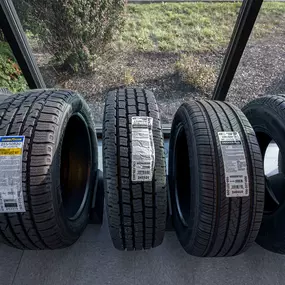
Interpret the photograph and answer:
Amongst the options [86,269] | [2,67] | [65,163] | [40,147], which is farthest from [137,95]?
[2,67]

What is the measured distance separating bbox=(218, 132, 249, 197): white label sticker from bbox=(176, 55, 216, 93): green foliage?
161 cm

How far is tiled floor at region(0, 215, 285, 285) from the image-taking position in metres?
1.65

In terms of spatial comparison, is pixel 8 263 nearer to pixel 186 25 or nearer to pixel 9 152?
pixel 9 152

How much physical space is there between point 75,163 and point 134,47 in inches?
57.2

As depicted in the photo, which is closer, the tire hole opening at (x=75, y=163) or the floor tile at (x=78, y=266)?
the floor tile at (x=78, y=266)

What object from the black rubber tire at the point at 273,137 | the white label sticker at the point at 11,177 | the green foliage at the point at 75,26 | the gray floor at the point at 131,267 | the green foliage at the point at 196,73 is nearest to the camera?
the white label sticker at the point at 11,177

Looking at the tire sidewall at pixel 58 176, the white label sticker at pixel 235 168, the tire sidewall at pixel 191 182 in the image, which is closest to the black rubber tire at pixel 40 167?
the tire sidewall at pixel 58 176

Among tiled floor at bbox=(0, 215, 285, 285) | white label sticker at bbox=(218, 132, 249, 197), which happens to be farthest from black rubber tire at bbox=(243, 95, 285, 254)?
white label sticker at bbox=(218, 132, 249, 197)

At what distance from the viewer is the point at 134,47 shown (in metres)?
2.92

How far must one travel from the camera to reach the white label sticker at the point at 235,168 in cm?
133

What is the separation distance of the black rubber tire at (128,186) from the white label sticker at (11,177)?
0.38 metres

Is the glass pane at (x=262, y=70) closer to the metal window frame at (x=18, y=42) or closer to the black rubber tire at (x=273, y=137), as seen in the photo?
the black rubber tire at (x=273, y=137)

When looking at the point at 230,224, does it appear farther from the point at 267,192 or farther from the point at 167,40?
the point at 167,40

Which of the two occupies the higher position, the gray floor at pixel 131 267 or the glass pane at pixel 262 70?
the glass pane at pixel 262 70
